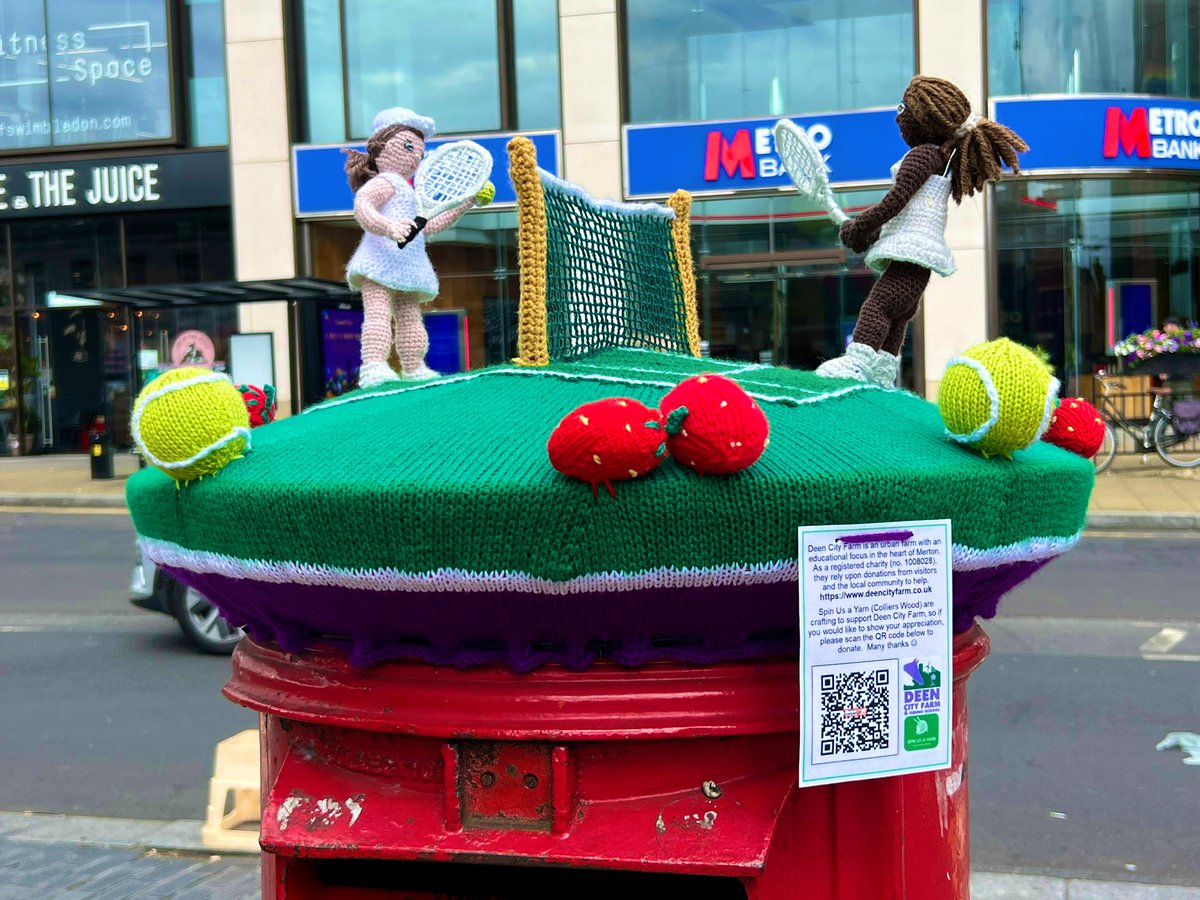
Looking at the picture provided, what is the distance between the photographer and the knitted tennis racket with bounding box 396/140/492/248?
10.3ft

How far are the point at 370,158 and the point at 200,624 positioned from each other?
4590mm

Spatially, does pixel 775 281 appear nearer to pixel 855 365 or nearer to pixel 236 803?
pixel 236 803

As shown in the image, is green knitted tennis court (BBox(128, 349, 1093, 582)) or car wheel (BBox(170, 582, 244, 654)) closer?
green knitted tennis court (BBox(128, 349, 1093, 582))

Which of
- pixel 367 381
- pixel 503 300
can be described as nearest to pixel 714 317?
pixel 503 300

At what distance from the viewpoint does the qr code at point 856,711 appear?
1.42 m

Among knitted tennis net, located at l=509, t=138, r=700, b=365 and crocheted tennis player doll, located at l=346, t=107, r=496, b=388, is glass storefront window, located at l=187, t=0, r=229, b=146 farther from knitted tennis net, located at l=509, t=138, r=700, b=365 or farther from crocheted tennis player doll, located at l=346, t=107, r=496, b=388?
knitted tennis net, located at l=509, t=138, r=700, b=365

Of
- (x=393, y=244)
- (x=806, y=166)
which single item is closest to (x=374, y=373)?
(x=393, y=244)

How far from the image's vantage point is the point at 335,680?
1532 millimetres

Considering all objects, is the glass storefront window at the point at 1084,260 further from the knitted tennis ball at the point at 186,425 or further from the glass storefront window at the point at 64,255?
the knitted tennis ball at the point at 186,425

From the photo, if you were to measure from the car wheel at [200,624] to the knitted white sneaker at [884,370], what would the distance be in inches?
222

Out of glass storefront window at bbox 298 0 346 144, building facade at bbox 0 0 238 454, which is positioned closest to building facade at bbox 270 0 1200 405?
glass storefront window at bbox 298 0 346 144

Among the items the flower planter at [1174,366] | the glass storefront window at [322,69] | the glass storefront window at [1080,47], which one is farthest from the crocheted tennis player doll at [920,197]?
the glass storefront window at [322,69]

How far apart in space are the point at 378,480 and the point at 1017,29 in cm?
1620

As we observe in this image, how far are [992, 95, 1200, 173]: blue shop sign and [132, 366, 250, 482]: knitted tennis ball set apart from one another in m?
15.4
